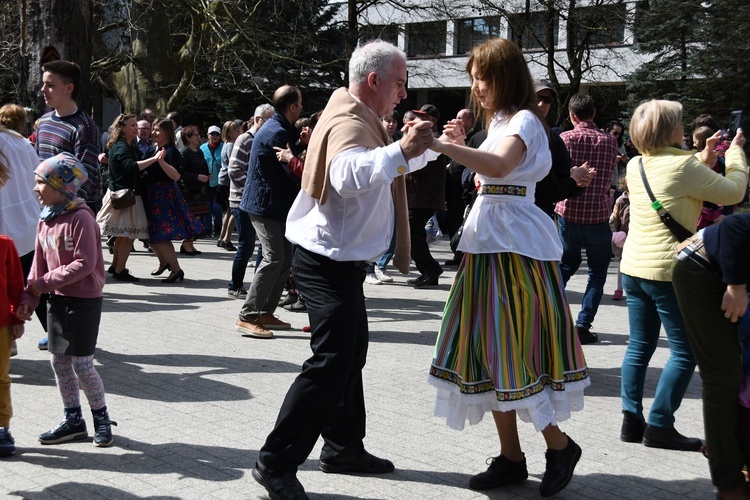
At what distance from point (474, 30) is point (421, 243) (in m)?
27.4

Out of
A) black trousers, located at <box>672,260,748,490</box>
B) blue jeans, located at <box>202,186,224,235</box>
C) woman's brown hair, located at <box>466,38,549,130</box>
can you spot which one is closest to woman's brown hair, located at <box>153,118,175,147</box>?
blue jeans, located at <box>202,186,224,235</box>

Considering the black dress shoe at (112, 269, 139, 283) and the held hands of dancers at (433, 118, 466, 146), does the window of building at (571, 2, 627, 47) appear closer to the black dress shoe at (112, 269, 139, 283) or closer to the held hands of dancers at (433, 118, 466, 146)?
the black dress shoe at (112, 269, 139, 283)

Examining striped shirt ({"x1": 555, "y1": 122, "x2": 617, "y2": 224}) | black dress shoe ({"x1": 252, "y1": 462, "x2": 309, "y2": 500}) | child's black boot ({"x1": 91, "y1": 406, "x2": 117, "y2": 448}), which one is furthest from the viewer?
striped shirt ({"x1": 555, "y1": 122, "x2": 617, "y2": 224})

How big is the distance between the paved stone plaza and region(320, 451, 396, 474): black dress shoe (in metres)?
0.05

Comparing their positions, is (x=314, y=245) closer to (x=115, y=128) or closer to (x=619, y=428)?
(x=619, y=428)

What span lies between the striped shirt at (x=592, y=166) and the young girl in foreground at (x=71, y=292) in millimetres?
4262

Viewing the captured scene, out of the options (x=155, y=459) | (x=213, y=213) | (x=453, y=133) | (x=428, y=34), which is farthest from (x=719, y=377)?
(x=428, y=34)

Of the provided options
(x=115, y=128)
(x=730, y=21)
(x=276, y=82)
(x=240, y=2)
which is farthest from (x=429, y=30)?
(x=115, y=128)

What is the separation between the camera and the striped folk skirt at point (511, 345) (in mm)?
4020

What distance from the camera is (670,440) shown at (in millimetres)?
4820

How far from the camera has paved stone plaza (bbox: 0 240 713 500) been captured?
13.9 ft

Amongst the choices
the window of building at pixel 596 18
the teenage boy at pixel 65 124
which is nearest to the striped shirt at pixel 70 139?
the teenage boy at pixel 65 124

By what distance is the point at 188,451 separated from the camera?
4.67 meters

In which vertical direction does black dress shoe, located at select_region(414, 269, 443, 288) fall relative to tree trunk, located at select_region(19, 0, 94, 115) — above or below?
below
